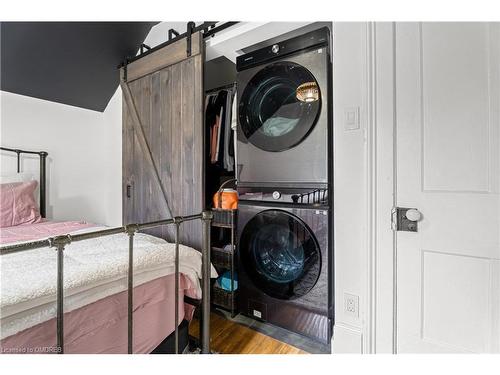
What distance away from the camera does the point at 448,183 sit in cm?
101

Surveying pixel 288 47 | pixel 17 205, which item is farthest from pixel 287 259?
pixel 17 205

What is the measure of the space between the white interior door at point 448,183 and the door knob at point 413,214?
0.9 inches

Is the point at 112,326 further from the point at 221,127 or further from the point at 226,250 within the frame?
the point at 221,127

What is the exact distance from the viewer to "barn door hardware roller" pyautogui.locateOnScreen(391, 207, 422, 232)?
1059mm

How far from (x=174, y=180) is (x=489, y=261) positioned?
6.28 ft

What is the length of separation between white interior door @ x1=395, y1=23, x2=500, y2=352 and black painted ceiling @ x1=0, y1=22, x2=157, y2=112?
91.0 inches

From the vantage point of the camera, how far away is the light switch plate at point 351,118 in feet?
3.93

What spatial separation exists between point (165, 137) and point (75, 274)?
142 cm

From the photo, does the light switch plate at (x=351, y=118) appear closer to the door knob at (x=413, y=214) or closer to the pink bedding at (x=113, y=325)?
the door knob at (x=413, y=214)

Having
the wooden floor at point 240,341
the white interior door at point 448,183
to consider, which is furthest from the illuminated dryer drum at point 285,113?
the wooden floor at point 240,341

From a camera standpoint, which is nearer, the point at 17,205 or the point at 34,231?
the point at 34,231

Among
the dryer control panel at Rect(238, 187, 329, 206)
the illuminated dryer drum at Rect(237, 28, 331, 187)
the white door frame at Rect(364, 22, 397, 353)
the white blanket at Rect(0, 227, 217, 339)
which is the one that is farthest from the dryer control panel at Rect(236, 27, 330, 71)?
the white blanket at Rect(0, 227, 217, 339)
